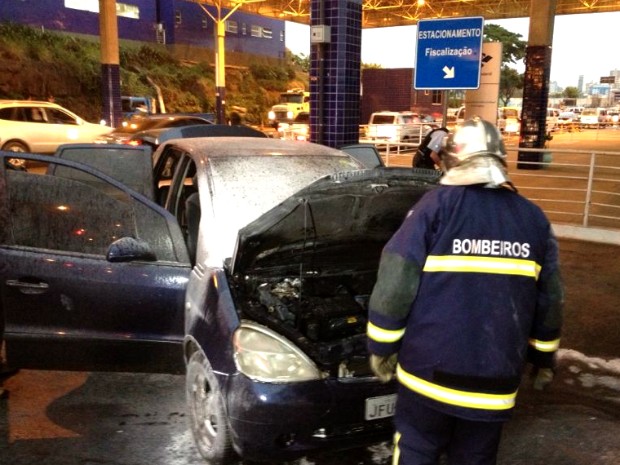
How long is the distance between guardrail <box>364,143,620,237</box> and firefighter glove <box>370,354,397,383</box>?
5307 millimetres

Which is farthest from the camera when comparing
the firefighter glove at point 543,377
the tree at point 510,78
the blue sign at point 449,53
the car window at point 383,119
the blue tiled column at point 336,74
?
the tree at point 510,78

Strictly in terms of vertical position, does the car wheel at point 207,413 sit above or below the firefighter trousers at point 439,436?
below

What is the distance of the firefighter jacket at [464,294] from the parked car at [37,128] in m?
14.2

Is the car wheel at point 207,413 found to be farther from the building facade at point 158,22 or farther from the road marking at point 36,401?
the building facade at point 158,22

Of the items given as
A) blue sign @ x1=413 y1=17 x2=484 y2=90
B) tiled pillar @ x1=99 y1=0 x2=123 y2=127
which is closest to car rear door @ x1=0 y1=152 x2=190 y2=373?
blue sign @ x1=413 y1=17 x2=484 y2=90

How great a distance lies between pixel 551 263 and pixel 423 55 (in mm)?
4895

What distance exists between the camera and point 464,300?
1.98m

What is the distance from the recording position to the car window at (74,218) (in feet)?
11.8

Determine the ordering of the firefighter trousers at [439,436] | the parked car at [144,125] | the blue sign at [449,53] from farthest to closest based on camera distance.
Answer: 1. the parked car at [144,125]
2. the blue sign at [449,53]
3. the firefighter trousers at [439,436]

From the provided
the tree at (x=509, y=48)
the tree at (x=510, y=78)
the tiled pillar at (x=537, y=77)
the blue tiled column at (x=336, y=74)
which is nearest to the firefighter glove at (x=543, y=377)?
the blue tiled column at (x=336, y=74)

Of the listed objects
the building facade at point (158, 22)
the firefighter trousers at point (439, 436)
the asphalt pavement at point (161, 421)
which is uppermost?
the building facade at point (158, 22)

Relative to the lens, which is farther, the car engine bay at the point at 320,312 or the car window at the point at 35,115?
the car window at the point at 35,115

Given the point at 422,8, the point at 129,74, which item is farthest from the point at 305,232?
the point at 129,74

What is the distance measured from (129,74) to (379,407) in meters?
32.3
